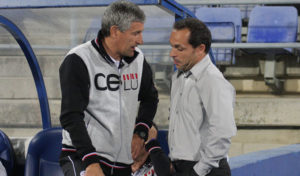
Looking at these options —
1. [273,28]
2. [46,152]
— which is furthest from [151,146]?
[273,28]

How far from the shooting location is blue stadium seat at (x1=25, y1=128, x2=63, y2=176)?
92.0 inches

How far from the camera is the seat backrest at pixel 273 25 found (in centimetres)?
611

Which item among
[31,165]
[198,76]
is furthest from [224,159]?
[31,165]

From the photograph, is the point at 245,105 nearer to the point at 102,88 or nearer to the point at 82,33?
the point at 82,33

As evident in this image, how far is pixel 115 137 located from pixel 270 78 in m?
4.55

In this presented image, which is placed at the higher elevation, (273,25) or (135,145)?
(273,25)

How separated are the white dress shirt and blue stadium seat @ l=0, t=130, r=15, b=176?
1537 mm

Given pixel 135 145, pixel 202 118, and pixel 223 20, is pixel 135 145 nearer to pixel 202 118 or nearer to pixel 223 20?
pixel 202 118

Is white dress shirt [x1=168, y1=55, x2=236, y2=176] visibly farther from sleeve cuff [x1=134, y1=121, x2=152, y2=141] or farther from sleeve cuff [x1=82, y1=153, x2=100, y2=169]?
sleeve cuff [x1=82, y1=153, x2=100, y2=169]

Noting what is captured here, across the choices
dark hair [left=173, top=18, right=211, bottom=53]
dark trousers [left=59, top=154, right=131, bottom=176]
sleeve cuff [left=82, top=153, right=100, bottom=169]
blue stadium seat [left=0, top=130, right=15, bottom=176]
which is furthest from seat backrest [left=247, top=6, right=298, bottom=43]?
sleeve cuff [left=82, top=153, right=100, bottom=169]

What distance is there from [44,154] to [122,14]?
119 cm

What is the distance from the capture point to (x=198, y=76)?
1664mm

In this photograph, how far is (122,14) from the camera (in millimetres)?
1511

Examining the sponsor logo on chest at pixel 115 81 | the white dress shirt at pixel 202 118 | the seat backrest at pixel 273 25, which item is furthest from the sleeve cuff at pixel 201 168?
the seat backrest at pixel 273 25
